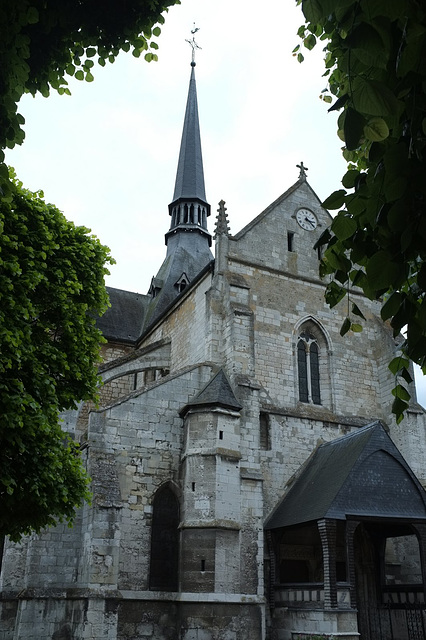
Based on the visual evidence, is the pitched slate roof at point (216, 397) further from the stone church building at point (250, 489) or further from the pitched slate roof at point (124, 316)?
the pitched slate roof at point (124, 316)

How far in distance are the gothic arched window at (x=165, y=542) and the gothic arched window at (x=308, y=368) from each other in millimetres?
5048

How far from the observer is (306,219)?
19344 mm

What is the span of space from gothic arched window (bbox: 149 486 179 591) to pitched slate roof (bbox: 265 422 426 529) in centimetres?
238

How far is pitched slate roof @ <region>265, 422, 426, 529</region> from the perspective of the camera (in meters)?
13.4

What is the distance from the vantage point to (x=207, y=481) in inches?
549

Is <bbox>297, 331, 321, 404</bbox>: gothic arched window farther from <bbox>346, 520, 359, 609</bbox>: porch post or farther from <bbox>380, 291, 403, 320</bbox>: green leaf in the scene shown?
<bbox>380, 291, 403, 320</bbox>: green leaf

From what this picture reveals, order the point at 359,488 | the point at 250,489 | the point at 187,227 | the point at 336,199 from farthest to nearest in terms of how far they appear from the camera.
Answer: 1. the point at 187,227
2. the point at 250,489
3. the point at 359,488
4. the point at 336,199

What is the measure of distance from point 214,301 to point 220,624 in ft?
26.9

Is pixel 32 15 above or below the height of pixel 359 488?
above

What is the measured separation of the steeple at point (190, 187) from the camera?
32344 millimetres

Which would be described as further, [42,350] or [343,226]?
[42,350]

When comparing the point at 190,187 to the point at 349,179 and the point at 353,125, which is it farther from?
the point at 353,125

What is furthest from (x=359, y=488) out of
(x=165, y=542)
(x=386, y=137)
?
(x=386, y=137)

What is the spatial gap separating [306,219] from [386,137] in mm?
17134
